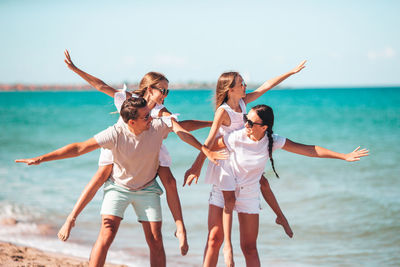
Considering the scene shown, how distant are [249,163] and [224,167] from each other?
22 centimetres

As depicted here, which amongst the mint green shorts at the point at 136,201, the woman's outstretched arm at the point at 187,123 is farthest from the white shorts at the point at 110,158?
the woman's outstretched arm at the point at 187,123

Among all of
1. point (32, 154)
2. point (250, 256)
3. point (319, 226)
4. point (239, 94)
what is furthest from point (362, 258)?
point (32, 154)

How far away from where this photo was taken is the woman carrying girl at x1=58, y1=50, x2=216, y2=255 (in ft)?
13.2

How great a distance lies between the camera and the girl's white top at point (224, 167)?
4078 millimetres

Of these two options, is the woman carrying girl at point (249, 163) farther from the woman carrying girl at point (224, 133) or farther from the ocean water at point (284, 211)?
the ocean water at point (284, 211)

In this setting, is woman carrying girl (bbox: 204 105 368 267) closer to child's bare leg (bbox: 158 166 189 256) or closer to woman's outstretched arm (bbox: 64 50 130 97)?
child's bare leg (bbox: 158 166 189 256)

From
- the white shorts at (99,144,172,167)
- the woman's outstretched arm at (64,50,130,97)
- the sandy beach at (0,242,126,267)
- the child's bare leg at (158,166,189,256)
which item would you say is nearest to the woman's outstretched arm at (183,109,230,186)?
the child's bare leg at (158,166,189,256)

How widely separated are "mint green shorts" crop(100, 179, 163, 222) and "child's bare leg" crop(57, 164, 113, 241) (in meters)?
0.10

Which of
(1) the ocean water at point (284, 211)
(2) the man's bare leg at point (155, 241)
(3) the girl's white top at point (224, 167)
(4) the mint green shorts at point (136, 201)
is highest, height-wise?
(3) the girl's white top at point (224, 167)

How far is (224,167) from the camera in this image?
13.6ft

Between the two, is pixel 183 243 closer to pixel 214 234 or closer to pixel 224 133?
pixel 214 234

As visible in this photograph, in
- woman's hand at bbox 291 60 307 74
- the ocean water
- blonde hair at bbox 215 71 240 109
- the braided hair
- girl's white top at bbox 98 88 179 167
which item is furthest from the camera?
the ocean water

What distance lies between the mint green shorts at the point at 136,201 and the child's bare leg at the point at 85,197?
0.32 feet

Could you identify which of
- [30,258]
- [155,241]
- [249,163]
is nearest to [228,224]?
[249,163]
